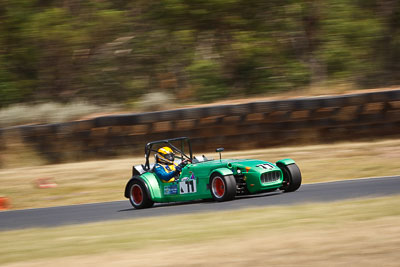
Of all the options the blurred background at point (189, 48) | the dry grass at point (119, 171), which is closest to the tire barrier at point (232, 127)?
the dry grass at point (119, 171)

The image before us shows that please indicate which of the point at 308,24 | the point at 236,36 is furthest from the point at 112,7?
the point at 308,24

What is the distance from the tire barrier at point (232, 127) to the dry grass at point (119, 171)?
37 cm

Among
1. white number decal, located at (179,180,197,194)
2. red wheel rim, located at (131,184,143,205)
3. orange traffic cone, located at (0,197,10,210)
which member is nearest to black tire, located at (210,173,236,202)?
white number decal, located at (179,180,197,194)

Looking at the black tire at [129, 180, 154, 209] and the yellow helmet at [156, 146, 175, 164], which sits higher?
the yellow helmet at [156, 146, 175, 164]

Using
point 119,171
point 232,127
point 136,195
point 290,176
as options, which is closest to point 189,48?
point 232,127

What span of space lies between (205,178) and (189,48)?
48.3ft

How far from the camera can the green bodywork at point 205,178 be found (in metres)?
9.85

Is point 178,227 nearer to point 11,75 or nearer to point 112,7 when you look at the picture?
point 11,75

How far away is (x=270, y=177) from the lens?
9930 millimetres

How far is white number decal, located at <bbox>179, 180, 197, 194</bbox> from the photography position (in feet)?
34.0

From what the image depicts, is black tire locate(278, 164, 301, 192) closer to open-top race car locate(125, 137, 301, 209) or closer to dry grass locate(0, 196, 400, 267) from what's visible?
open-top race car locate(125, 137, 301, 209)

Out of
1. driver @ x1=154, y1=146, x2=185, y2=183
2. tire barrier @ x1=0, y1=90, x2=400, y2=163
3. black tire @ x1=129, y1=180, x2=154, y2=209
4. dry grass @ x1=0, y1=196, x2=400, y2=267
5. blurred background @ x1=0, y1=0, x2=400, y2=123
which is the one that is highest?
blurred background @ x1=0, y1=0, x2=400, y2=123

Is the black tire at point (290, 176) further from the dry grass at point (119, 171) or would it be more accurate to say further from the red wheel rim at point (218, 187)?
the dry grass at point (119, 171)

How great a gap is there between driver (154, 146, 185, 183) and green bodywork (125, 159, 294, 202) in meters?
0.10
